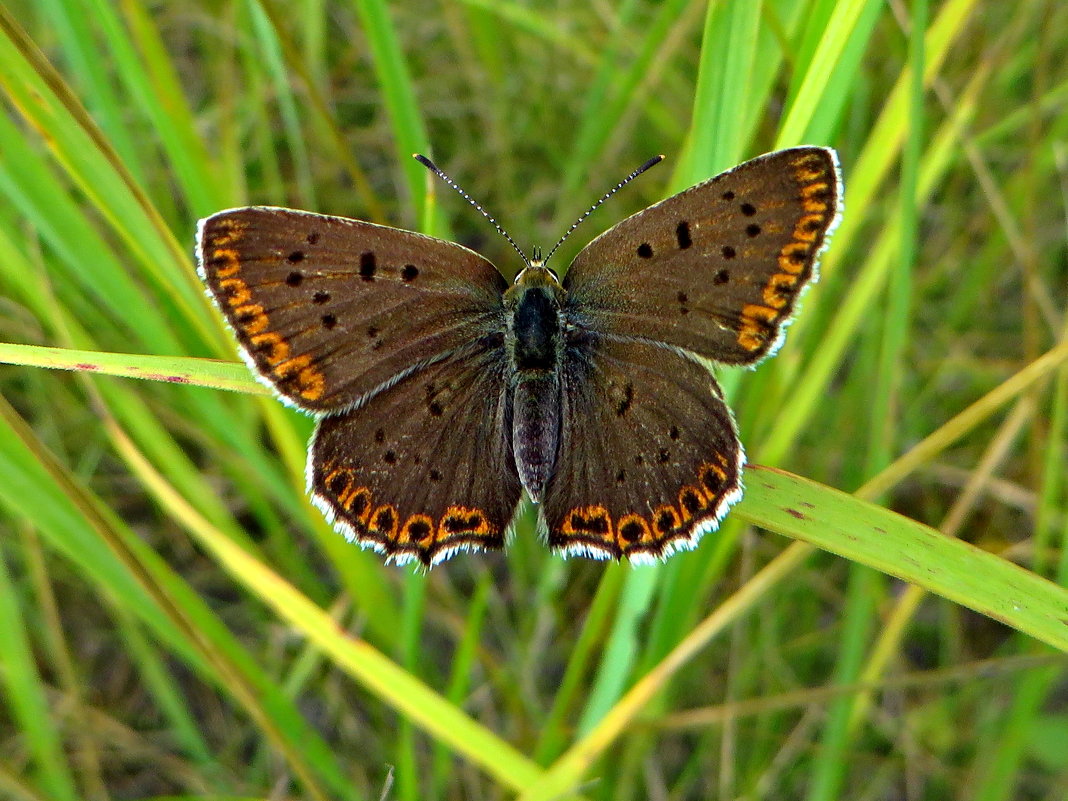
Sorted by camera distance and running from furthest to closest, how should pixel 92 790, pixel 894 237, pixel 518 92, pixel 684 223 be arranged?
pixel 518 92
pixel 92 790
pixel 894 237
pixel 684 223

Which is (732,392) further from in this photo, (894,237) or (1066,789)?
(1066,789)

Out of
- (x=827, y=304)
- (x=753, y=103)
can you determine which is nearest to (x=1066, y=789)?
(x=827, y=304)

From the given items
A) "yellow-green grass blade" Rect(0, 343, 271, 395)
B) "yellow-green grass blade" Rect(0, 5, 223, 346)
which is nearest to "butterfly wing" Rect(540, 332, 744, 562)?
"yellow-green grass blade" Rect(0, 343, 271, 395)

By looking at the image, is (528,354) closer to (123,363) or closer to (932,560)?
(123,363)

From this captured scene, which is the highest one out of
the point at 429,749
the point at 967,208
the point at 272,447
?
the point at 967,208

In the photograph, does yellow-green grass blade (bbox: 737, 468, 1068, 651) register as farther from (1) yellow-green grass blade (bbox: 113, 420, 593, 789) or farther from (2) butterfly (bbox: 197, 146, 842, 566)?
(1) yellow-green grass blade (bbox: 113, 420, 593, 789)

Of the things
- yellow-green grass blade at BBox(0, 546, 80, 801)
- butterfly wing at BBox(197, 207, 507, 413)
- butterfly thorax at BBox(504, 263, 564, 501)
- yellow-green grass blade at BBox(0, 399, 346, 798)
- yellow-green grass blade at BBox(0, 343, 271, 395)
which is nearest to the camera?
yellow-green grass blade at BBox(0, 343, 271, 395)
